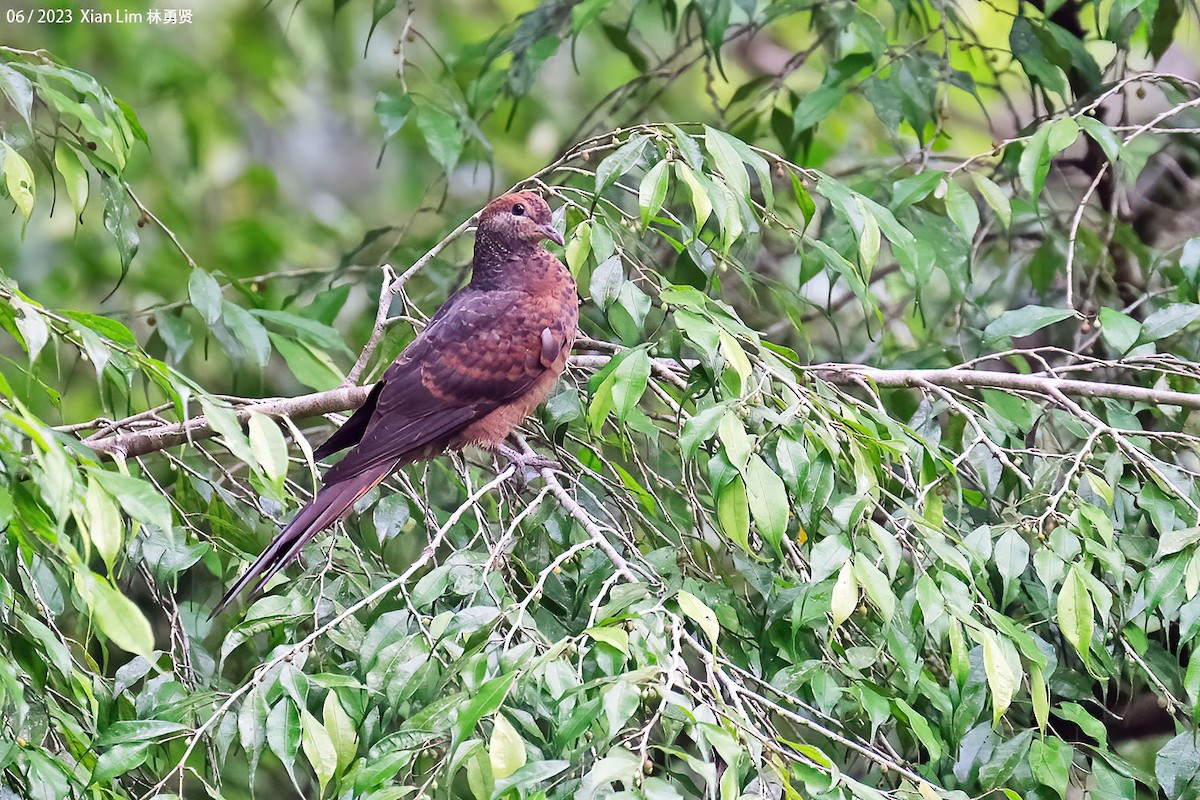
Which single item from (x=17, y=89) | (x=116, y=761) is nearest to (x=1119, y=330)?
(x=116, y=761)

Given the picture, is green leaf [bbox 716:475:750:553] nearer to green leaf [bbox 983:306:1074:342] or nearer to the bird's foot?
the bird's foot

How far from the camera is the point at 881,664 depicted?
2.33 metres

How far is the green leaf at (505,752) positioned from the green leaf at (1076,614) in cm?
→ 92

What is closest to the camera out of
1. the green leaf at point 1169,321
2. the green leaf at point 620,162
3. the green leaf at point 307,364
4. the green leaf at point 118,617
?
the green leaf at point 118,617

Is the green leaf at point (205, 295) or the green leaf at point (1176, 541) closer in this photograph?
the green leaf at point (1176, 541)

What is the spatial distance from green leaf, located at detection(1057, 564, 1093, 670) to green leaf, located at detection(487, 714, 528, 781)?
3.01ft

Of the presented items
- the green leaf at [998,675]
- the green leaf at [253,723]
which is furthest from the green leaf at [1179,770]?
the green leaf at [253,723]

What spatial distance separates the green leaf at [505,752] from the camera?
1557mm

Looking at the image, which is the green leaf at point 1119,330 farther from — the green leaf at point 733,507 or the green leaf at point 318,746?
the green leaf at point 318,746

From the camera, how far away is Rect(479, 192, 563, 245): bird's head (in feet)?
10.6

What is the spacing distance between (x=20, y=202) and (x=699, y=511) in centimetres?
136

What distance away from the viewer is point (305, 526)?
2.42 meters

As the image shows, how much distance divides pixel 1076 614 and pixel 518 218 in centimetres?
178

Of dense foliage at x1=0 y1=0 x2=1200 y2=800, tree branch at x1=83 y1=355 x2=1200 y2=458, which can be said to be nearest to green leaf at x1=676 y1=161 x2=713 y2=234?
dense foliage at x1=0 y1=0 x2=1200 y2=800
